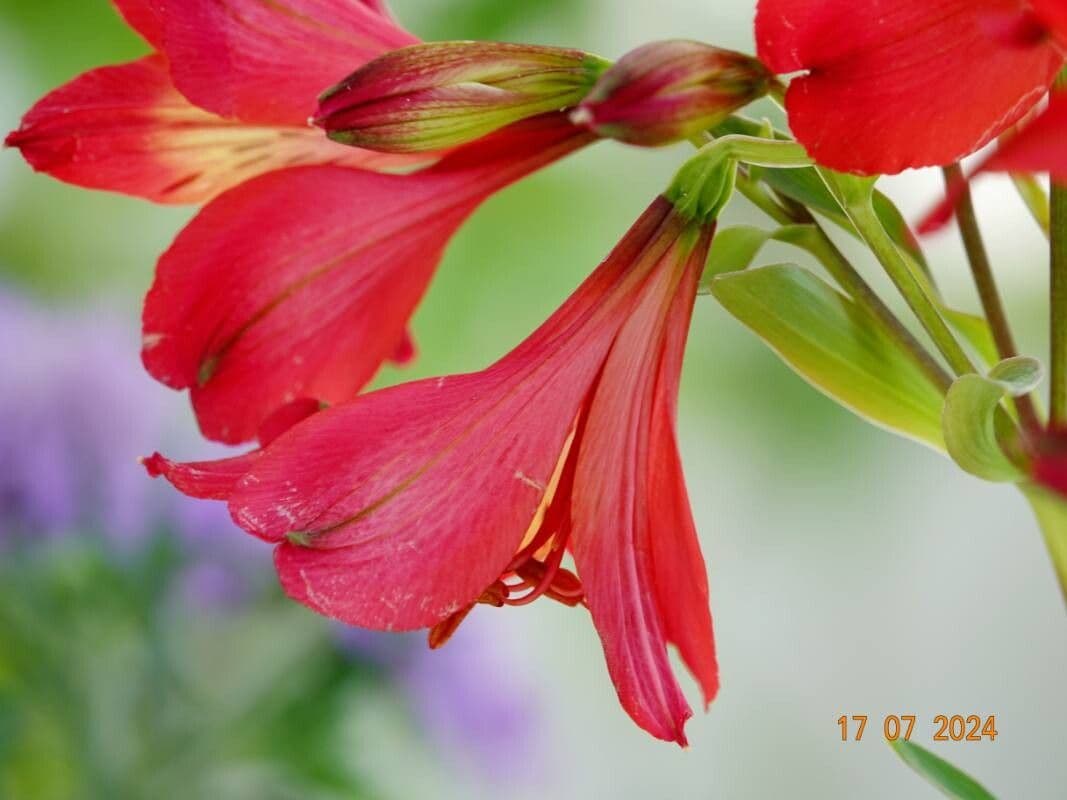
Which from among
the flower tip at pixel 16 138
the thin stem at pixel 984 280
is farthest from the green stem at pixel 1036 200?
the flower tip at pixel 16 138

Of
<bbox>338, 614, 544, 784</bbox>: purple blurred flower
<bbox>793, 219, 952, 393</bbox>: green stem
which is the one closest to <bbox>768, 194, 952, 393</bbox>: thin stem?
<bbox>793, 219, 952, 393</bbox>: green stem

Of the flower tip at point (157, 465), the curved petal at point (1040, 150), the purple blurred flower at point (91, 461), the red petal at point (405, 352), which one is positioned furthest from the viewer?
the purple blurred flower at point (91, 461)

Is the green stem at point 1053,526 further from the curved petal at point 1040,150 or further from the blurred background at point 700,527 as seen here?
the blurred background at point 700,527

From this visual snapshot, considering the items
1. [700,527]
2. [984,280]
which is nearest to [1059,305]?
[984,280]

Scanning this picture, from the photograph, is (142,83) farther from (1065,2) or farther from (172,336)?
(1065,2)

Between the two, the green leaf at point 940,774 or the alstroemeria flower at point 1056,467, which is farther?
the green leaf at point 940,774
